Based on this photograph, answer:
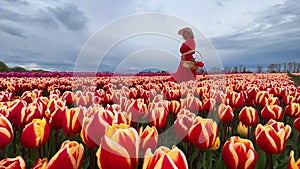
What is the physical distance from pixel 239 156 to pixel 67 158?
917 millimetres

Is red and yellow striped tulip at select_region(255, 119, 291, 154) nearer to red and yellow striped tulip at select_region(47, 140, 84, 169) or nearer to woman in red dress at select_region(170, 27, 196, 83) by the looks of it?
red and yellow striped tulip at select_region(47, 140, 84, 169)

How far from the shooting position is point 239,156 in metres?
1.64

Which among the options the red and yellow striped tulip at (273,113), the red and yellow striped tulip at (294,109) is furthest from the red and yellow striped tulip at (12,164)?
the red and yellow striped tulip at (294,109)

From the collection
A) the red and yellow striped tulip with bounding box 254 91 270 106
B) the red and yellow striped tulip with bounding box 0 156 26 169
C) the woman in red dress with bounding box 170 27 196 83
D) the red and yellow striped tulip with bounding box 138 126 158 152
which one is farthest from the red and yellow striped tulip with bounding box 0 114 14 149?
the woman in red dress with bounding box 170 27 196 83

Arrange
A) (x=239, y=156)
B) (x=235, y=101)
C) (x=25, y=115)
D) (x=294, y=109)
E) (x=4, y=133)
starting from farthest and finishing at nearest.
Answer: (x=235, y=101) < (x=294, y=109) < (x=25, y=115) < (x=4, y=133) < (x=239, y=156)

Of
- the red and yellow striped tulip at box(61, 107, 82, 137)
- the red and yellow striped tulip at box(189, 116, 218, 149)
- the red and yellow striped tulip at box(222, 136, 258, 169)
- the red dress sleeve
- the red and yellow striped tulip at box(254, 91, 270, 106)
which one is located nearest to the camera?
the red and yellow striped tulip at box(222, 136, 258, 169)

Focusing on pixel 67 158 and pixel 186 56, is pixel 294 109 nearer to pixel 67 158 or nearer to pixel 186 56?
pixel 67 158

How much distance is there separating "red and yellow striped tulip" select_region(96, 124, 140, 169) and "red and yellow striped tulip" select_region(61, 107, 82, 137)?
0.96 m

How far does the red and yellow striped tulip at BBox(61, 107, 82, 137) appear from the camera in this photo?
2.21m

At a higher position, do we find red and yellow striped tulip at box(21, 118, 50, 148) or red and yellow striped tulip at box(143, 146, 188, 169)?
red and yellow striped tulip at box(143, 146, 188, 169)

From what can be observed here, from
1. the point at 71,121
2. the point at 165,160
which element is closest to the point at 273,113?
the point at 71,121

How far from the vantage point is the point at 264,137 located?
6.32 ft

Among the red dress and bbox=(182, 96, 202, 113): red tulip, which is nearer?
bbox=(182, 96, 202, 113): red tulip

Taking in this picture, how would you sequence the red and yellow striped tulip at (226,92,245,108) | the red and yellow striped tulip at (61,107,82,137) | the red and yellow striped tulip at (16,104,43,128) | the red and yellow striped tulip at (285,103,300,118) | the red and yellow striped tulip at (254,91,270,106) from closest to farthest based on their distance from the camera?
the red and yellow striped tulip at (61,107,82,137) < the red and yellow striped tulip at (16,104,43,128) < the red and yellow striped tulip at (285,103,300,118) < the red and yellow striped tulip at (226,92,245,108) < the red and yellow striped tulip at (254,91,270,106)
